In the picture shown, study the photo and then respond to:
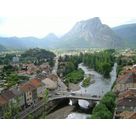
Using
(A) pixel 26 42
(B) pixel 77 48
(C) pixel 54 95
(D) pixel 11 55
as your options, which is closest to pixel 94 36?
(B) pixel 77 48

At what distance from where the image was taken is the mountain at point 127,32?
3.44 meters

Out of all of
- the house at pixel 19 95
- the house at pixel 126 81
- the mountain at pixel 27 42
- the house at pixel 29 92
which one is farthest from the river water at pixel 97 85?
the mountain at pixel 27 42

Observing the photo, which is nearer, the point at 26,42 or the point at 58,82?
the point at 26,42

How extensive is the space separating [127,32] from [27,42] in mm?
1076

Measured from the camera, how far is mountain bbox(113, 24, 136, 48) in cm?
344

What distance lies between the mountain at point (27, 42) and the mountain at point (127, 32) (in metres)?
0.67

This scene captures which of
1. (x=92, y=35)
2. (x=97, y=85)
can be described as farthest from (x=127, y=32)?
(x=97, y=85)

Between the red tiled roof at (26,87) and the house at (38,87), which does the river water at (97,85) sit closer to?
the house at (38,87)

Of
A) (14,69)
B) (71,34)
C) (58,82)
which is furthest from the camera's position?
(58,82)

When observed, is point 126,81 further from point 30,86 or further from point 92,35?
point 92,35

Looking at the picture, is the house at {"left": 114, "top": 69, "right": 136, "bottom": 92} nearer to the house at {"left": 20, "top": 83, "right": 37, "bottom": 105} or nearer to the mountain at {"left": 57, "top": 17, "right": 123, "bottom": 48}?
the house at {"left": 20, "top": 83, "right": 37, "bottom": 105}

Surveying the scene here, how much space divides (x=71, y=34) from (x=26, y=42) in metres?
0.49
